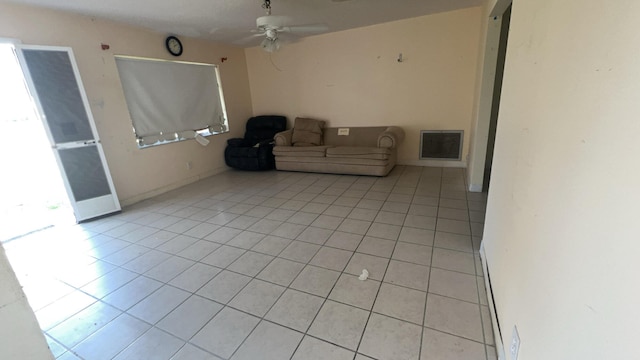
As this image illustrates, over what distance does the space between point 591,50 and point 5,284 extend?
1734 mm

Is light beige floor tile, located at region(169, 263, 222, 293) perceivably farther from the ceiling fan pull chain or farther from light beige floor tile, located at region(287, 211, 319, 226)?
the ceiling fan pull chain

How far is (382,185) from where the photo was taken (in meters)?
3.91

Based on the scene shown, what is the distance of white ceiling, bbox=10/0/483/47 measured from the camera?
295 centimetres

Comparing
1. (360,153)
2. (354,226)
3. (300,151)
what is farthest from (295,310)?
(300,151)

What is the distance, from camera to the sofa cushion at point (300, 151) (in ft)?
15.0

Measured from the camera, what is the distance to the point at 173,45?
4.29 meters

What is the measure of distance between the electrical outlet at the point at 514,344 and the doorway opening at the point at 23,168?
444 cm

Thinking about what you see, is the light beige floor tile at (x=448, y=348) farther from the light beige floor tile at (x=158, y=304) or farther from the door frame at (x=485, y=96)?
the door frame at (x=485, y=96)

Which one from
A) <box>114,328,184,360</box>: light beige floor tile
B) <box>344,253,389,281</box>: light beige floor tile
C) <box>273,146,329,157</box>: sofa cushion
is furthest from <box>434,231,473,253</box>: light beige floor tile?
<box>273,146,329,157</box>: sofa cushion

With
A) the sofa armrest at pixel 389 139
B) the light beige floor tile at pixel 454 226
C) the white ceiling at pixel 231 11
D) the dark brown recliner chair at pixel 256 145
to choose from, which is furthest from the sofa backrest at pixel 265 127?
the light beige floor tile at pixel 454 226

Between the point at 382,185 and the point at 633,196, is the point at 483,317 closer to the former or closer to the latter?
the point at 633,196

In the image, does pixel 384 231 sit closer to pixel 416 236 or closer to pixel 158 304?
pixel 416 236

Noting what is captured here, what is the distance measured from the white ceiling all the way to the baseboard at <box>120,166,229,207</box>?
2350mm

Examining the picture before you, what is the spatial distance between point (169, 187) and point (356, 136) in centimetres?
334
